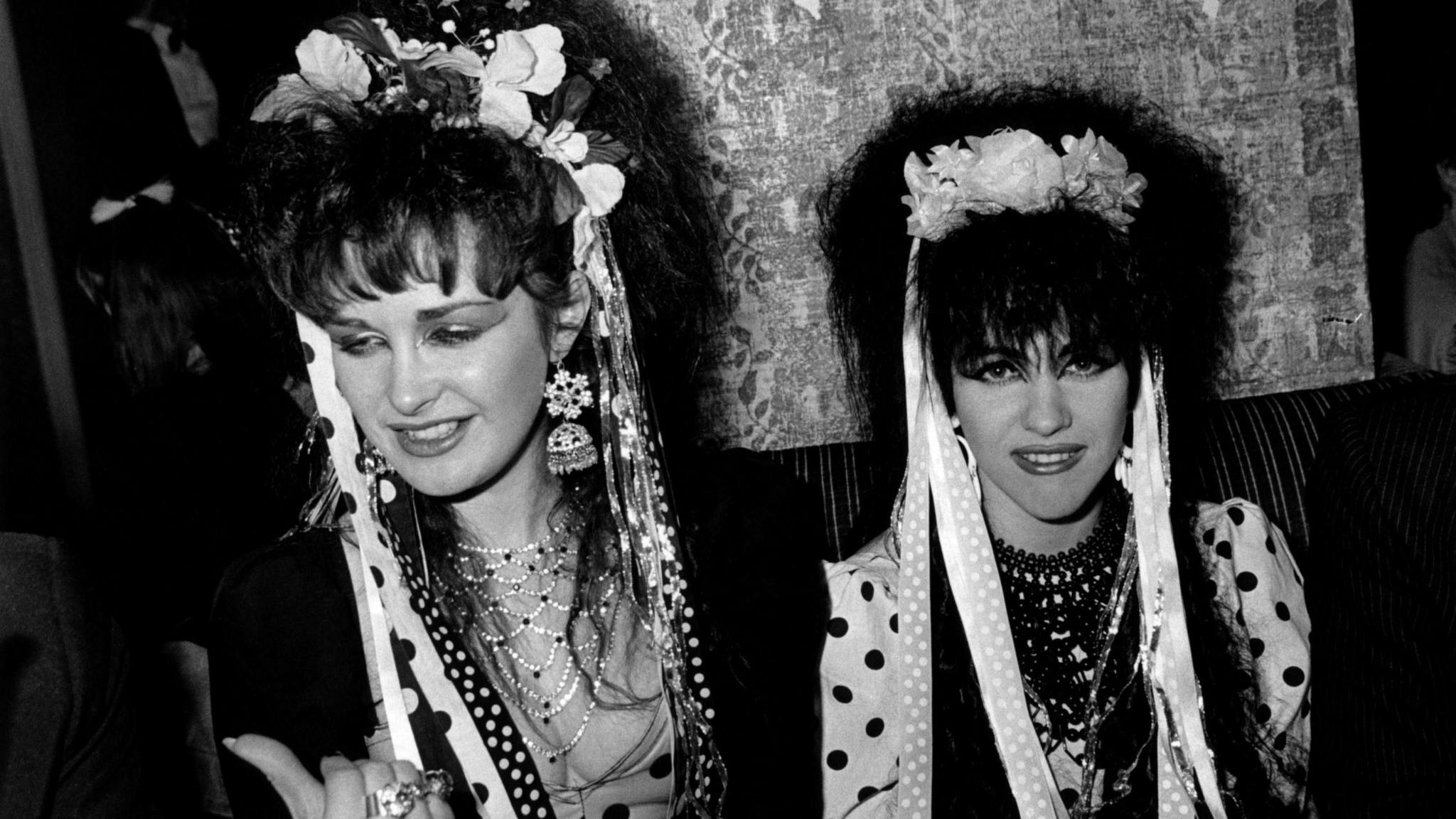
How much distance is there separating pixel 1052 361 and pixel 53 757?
4.28 feet

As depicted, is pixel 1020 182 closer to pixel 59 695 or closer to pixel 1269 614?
pixel 1269 614

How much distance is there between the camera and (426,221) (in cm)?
134

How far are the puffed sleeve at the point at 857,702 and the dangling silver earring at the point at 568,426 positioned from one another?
501 millimetres

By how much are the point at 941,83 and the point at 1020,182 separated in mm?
804

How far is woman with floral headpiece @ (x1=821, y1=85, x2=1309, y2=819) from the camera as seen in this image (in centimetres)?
166

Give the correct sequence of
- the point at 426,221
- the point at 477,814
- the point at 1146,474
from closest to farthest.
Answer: the point at 426,221, the point at 477,814, the point at 1146,474

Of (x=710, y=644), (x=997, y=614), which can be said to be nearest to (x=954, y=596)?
(x=997, y=614)

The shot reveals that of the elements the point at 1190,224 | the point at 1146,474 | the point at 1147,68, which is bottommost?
the point at 1146,474

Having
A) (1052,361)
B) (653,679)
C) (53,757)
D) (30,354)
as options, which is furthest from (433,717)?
(30,354)

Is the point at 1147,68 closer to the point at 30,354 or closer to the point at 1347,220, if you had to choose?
the point at 1347,220

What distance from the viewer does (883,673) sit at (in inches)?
70.7

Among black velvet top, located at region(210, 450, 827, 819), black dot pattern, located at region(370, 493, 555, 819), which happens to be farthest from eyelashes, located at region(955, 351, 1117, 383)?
black dot pattern, located at region(370, 493, 555, 819)

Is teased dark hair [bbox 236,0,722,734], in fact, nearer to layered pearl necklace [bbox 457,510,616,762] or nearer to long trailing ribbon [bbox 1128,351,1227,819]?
layered pearl necklace [bbox 457,510,616,762]

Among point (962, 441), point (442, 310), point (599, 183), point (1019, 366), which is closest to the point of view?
point (442, 310)
